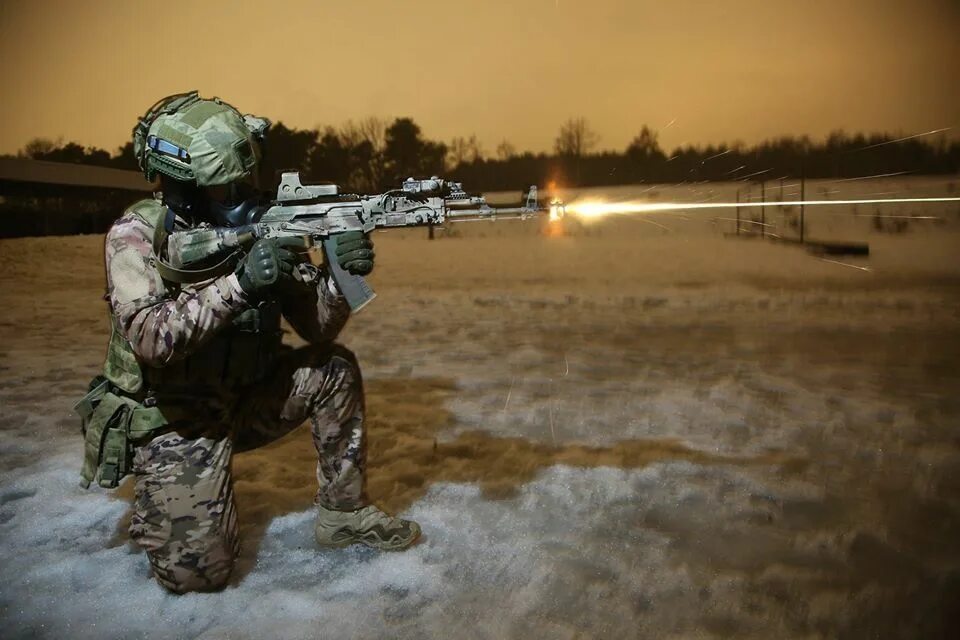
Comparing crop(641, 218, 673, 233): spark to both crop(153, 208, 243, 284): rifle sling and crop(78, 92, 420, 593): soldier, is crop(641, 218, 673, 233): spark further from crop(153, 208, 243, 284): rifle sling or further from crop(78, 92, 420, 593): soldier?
crop(153, 208, 243, 284): rifle sling

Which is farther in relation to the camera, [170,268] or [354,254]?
[354,254]

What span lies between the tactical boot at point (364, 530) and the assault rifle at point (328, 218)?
0.80 meters

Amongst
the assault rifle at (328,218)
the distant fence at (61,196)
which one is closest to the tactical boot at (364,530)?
the assault rifle at (328,218)

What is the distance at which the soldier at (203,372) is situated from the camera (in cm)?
215

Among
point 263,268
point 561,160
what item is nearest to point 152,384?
point 263,268

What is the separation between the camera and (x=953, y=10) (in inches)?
193

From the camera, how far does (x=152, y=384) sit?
7.60ft

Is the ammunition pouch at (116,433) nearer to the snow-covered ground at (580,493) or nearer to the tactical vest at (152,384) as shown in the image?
the tactical vest at (152,384)

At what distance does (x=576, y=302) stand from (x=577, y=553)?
→ 19.1 ft

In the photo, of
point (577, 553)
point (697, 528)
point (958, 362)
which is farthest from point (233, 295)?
point (958, 362)

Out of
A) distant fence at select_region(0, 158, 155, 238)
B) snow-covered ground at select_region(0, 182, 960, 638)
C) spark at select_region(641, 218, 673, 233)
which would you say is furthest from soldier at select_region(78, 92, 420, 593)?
spark at select_region(641, 218, 673, 233)

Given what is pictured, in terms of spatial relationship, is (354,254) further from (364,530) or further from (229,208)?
(364,530)

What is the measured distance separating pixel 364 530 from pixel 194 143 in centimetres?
152

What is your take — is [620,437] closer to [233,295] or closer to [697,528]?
[697,528]
